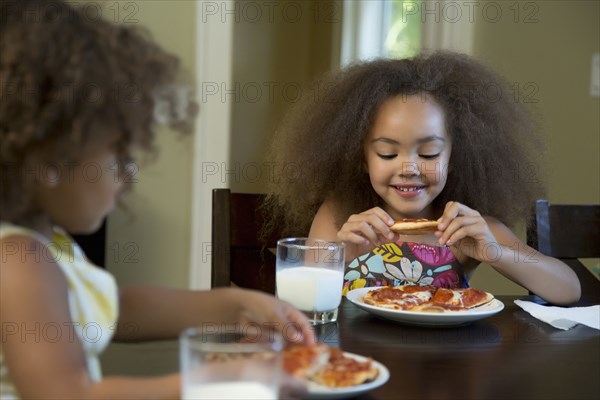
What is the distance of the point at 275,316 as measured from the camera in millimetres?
869

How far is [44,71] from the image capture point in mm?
693

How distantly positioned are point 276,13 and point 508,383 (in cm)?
370

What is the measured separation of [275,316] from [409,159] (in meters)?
0.83

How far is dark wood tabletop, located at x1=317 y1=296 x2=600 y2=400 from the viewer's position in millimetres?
877

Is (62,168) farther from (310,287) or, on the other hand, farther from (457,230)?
(457,230)

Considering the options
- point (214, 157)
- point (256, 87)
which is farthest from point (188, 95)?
point (256, 87)

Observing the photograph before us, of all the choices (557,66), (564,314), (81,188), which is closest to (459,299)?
(564,314)

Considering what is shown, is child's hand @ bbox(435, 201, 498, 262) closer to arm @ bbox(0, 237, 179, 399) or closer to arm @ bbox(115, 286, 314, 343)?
arm @ bbox(115, 286, 314, 343)

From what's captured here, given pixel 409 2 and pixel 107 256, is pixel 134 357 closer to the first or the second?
pixel 107 256

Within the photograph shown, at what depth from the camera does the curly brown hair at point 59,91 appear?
2.25 feet

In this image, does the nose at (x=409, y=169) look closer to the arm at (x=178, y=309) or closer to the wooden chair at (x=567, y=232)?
the wooden chair at (x=567, y=232)

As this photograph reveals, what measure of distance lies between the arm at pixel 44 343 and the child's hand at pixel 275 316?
7.2 inches

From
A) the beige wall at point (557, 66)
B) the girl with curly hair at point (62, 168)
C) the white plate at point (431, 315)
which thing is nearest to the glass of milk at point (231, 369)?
the girl with curly hair at point (62, 168)

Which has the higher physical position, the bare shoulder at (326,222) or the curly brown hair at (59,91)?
the curly brown hair at (59,91)
